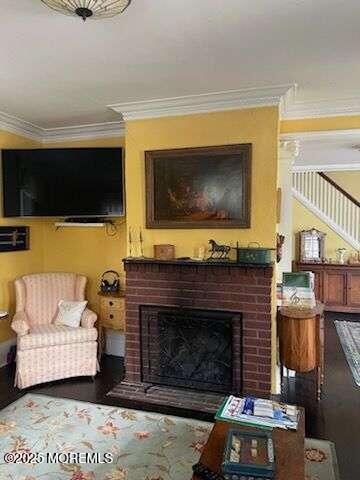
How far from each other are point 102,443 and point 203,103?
2.76m

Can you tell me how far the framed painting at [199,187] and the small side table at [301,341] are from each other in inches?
34.7

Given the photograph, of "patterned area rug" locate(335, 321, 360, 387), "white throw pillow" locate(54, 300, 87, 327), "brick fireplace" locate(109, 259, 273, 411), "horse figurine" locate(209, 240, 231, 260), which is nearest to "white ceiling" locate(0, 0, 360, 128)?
"horse figurine" locate(209, 240, 231, 260)

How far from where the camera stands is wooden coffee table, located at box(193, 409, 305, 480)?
1581 mm

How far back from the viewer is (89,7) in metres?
1.73

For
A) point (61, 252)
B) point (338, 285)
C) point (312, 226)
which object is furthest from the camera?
point (312, 226)

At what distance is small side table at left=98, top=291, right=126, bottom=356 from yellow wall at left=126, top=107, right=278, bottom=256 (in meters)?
0.74

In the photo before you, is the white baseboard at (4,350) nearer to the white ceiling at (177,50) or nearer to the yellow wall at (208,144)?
the yellow wall at (208,144)

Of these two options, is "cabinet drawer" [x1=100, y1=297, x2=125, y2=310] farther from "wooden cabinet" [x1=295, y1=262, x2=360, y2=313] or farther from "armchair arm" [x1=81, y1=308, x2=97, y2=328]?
"wooden cabinet" [x1=295, y1=262, x2=360, y2=313]

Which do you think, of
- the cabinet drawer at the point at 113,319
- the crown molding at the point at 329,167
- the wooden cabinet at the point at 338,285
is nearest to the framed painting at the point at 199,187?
the cabinet drawer at the point at 113,319

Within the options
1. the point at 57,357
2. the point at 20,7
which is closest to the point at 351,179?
the point at 57,357

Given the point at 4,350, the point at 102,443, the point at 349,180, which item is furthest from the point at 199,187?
the point at 349,180

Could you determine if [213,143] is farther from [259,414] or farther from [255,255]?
[259,414]

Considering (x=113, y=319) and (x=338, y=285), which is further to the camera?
(x=338, y=285)

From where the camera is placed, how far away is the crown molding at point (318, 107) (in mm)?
3268
